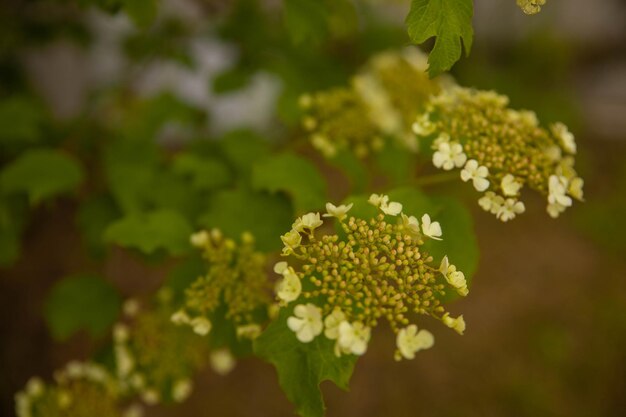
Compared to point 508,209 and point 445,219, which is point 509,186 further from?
point 445,219

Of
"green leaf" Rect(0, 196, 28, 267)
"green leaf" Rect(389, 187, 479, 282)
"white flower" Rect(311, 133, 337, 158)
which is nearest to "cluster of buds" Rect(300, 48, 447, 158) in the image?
"white flower" Rect(311, 133, 337, 158)

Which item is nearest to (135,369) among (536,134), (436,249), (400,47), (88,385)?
(88,385)

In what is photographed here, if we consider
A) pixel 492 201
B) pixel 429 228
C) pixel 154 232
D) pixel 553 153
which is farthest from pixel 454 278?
pixel 154 232

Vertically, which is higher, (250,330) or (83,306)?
(250,330)

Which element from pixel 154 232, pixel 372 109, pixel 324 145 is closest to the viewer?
pixel 154 232

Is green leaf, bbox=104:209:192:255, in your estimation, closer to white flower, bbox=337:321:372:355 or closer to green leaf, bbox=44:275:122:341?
green leaf, bbox=44:275:122:341

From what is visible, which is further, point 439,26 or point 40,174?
point 40,174
